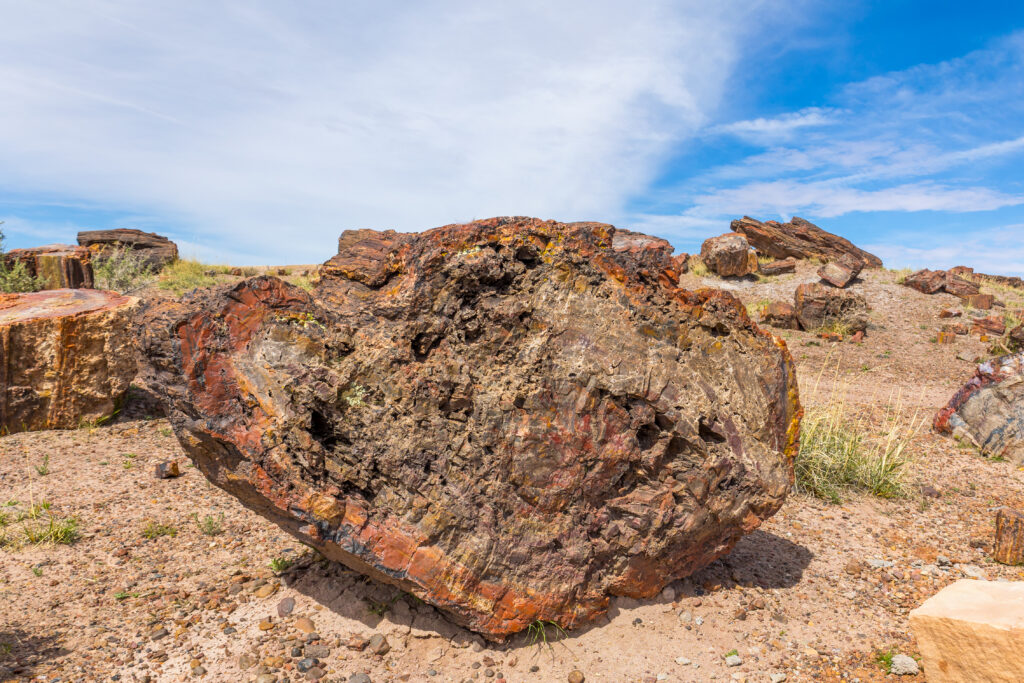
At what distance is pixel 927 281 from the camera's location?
58.1 ft

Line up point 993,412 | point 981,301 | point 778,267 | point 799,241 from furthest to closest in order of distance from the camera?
point 799,241
point 778,267
point 981,301
point 993,412

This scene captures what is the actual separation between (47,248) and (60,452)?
33.8 ft

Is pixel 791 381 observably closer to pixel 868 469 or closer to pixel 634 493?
pixel 634 493

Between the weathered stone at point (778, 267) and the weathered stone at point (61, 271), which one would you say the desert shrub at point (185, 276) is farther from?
the weathered stone at point (778, 267)

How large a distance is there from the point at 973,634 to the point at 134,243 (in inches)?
798

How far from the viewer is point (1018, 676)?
9.28ft

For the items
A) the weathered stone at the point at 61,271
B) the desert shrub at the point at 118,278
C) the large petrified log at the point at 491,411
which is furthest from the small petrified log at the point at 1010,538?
the desert shrub at the point at 118,278

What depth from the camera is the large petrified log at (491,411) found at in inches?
121

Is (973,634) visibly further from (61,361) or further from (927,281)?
(927,281)

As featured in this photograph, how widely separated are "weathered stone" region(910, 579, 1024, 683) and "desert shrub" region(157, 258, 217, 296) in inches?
548

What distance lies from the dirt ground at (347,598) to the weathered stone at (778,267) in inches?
588

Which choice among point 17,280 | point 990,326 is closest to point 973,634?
point 17,280

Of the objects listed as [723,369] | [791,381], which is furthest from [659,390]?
[791,381]

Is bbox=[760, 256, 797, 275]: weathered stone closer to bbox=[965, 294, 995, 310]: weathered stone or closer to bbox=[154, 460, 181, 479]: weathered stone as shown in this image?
bbox=[965, 294, 995, 310]: weathered stone
